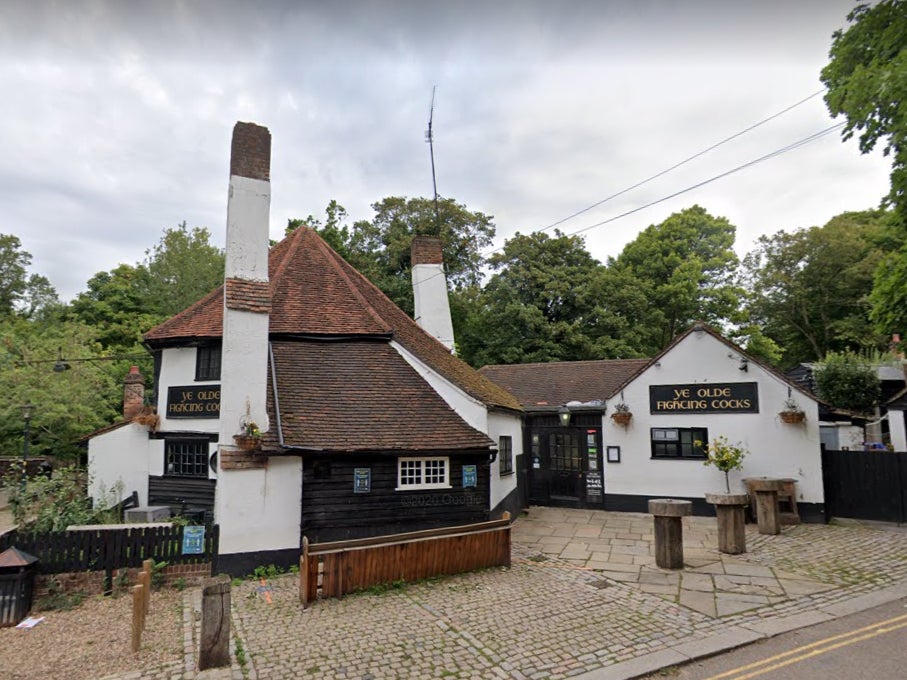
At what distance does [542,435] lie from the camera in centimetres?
1716

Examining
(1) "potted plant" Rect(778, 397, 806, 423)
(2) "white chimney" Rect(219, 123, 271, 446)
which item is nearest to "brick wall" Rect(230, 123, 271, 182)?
(2) "white chimney" Rect(219, 123, 271, 446)

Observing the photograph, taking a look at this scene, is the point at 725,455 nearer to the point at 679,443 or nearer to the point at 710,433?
the point at 710,433

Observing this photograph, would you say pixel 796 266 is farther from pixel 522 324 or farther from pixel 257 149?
pixel 257 149

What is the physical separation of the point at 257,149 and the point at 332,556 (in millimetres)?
8281

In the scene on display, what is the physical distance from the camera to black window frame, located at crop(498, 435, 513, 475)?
46.4 feet

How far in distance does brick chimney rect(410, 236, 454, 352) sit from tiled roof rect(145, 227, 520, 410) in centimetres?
247

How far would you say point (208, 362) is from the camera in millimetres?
13641

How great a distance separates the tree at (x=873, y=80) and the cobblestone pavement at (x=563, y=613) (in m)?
7.26

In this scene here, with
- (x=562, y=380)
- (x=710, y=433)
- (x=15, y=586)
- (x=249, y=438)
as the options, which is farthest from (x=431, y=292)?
(x=15, y=586)

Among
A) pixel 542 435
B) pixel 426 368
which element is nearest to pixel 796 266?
pixel 542 435

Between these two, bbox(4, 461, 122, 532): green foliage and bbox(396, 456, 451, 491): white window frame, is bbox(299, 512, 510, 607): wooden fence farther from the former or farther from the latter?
bbox(4, 461, 122, 532): green foliage

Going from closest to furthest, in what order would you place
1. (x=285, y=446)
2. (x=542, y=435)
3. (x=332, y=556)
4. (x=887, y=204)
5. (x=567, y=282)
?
1. (x=332, y=556)
2. (x=285, y=446)
3. (x=887, y=204)
4. (x=542, y=435)
5. (x=567, y=282)

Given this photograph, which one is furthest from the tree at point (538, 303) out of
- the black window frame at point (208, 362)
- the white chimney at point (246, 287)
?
the white chimney at point (246, 287)

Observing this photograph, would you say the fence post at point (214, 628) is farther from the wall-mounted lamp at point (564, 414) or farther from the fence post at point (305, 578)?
the wall-mounted lamp at point (564, 414)
